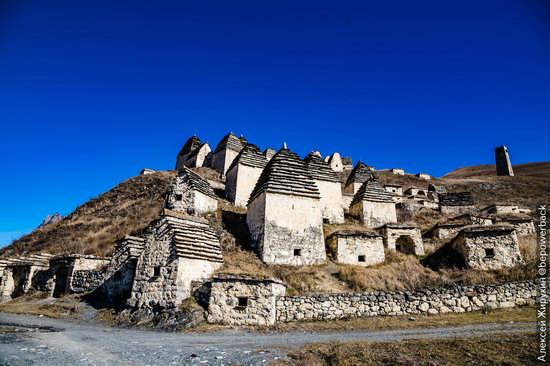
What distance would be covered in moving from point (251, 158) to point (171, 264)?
1806cm

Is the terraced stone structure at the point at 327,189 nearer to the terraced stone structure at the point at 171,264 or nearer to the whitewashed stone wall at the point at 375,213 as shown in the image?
the whitewashed stone wall at the point at 375,213

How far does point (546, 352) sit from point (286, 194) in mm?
14327

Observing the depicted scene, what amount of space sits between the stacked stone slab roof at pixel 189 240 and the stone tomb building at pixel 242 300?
204cm

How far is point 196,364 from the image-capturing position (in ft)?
23.4

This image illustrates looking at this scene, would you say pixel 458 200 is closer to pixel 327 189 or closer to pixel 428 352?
pixel 327 189

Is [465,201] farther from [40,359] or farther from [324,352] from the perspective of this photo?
[40,359]

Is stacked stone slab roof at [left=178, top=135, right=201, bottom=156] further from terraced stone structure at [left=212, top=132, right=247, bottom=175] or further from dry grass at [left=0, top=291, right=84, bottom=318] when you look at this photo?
dry grass at [left=0, top=291, right=84, bottom=318]

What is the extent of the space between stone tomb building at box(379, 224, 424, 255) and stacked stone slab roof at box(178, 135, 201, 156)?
3219 centimetres

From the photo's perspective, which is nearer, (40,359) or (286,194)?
(40,359)

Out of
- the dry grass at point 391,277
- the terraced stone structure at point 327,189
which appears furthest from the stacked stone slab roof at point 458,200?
the dry grass at point 391,277

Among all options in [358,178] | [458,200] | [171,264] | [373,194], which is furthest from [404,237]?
[458,200]

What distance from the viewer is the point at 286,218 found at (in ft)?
65.2

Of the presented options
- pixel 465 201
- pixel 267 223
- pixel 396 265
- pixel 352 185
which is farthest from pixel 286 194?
pixel 465 201

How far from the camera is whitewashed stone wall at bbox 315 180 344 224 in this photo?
2723 centimetres
